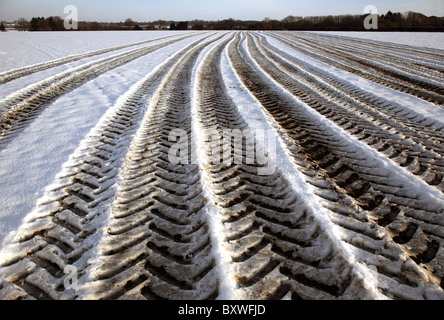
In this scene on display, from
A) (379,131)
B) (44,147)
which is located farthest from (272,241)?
(44,147)

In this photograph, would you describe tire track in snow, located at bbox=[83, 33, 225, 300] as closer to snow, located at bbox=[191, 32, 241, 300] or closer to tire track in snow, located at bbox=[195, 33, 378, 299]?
snow, located at bbox=[191, 32, 241, 300]

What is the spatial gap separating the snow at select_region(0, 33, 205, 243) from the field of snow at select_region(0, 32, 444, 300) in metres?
0.02

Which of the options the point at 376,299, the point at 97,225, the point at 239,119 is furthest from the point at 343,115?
the point at 97,225

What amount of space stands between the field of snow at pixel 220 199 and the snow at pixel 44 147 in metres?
0.02

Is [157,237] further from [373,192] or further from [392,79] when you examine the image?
[392,79]

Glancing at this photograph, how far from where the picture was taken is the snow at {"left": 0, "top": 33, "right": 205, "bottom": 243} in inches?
102

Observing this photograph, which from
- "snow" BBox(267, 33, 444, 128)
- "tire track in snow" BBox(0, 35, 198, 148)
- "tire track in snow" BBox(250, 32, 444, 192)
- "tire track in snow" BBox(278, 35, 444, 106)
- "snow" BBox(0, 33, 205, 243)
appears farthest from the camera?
"tire track in snow" BBox(278, 35, 444, 106)

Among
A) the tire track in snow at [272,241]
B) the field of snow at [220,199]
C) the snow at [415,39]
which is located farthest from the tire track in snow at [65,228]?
the snow at [415,39]

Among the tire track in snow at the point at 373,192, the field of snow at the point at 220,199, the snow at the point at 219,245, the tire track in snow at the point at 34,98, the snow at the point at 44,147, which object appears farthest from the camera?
the tire track in snow at the point at 34,98

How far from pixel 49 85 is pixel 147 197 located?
19.7 feet

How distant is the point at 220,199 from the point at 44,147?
2.63 meters

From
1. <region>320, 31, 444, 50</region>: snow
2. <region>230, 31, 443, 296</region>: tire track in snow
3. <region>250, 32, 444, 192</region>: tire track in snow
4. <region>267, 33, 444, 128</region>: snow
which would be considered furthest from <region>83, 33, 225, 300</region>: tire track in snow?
<region>320, 31, 444, 50</region>: snow

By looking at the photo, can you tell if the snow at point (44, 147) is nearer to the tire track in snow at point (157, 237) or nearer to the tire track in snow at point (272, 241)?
the tire track in snow at point (157, 237)

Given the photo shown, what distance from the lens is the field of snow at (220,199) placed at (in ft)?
5.99
